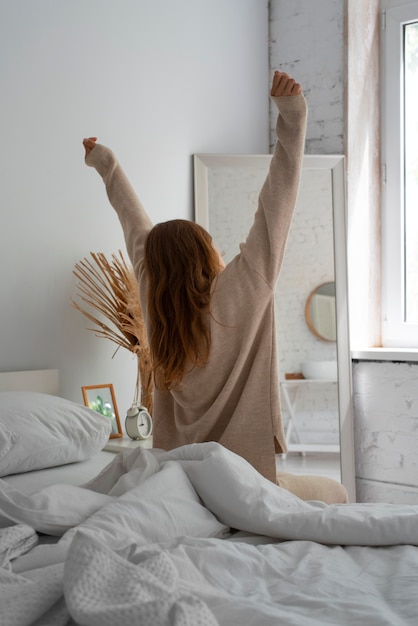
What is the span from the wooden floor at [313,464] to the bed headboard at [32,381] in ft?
4.13

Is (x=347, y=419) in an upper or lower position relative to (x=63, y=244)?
lower

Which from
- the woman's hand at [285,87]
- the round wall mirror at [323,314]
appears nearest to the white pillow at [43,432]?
the woman's hand at [285,87]

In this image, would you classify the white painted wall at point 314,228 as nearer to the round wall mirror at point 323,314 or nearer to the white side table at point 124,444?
the round wall mirror at point 323,314

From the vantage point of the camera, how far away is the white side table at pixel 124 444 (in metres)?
2.44

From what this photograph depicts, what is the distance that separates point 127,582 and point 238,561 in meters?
0.27

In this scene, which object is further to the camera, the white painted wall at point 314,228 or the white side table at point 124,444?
the white painted wall at point 314,228

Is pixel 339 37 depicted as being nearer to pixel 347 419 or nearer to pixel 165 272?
pixel 347 419

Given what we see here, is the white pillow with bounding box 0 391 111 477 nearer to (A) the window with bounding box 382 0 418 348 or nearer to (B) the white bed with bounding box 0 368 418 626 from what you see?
(B) the white bed with bounding box 0 368 418 626

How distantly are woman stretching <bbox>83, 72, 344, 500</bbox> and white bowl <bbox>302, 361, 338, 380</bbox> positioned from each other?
149 cm

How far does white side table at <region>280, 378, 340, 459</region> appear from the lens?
10.9 ft

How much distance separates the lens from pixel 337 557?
1.19m

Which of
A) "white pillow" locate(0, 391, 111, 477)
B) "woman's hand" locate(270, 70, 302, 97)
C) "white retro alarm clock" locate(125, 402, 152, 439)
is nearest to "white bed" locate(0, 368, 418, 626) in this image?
"white pillow" locate(0, 391, 111, 477)

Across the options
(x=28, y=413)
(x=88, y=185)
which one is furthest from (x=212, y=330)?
(x=88, y=185)

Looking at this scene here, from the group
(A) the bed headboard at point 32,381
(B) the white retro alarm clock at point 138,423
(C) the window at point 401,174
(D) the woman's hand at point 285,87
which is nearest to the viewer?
(D) the woman's hand at point 285,87
